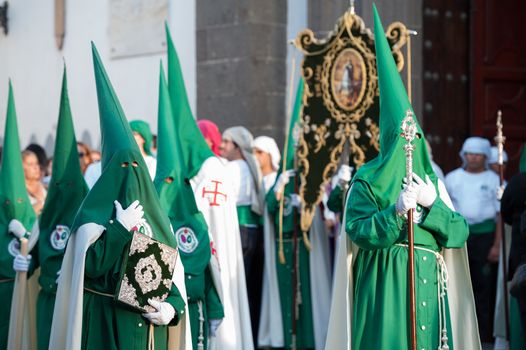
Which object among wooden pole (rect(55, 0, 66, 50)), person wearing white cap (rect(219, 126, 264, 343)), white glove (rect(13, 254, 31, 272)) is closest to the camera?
white glove (rect(13, 254, 31, 272))

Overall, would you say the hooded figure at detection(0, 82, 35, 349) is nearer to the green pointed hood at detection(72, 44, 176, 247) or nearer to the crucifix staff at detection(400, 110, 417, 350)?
the green pointed hood at detection(72, 44, 176, 247)

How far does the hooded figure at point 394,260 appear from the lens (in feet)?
24.7

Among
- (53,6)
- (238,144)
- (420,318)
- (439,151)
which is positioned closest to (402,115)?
(420,318)

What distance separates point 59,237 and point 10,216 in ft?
3.62

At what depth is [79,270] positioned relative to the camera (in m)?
7.33

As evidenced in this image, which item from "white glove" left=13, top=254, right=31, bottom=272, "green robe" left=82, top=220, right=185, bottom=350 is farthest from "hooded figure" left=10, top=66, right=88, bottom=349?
"green robe" left=82, top=220, right=185, bottom=350

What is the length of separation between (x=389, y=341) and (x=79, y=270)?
170 centimetres

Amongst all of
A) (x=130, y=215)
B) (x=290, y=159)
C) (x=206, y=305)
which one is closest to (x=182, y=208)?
(x=206, y=305)

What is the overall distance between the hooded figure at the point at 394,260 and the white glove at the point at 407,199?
0.11 meters

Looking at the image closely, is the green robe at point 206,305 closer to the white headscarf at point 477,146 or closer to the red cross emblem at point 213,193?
the red cross emblem at point 213,193

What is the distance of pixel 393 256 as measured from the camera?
7.66 metres

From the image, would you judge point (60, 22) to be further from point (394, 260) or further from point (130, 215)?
point (394, 260)

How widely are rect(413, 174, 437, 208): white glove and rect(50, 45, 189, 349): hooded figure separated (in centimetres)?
137

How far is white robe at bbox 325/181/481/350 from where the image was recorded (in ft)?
25.3
